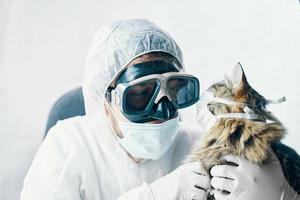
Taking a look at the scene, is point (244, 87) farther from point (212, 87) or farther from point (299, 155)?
point (299, 155)

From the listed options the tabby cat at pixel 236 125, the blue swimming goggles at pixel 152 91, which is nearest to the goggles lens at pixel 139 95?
the blue swimming goggles at pixel 152 91

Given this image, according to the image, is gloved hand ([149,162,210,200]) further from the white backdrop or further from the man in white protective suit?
the white backdrop

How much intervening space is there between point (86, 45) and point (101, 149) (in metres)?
0.20

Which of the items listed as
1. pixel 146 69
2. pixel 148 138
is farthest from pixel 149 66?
pixel 148 138

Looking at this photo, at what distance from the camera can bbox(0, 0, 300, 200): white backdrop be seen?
0.98 metres

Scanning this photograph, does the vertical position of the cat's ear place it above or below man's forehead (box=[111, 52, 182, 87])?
below

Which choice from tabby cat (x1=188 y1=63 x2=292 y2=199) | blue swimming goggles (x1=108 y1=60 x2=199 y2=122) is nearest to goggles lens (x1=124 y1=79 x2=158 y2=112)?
blue swimming goggles (x1=108 y1=60 x2=199 y2=122)

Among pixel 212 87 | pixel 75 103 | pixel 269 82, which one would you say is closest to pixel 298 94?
pixel 269 82

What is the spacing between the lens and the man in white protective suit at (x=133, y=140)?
879 millimetres

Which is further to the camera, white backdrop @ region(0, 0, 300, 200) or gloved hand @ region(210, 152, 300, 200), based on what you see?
→ white backdrop @ region(0, 0, 300, 200)

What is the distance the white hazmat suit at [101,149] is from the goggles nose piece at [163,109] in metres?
0.06

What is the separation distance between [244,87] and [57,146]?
1.17 feet

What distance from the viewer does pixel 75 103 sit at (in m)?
1.00

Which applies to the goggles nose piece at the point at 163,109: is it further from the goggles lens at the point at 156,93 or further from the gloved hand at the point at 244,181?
the gloved hand at the point at 244,181
